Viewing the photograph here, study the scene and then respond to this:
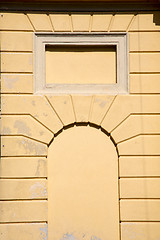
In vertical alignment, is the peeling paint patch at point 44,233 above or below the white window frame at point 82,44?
below

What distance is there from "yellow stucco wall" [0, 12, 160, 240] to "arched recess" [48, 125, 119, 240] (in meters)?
0.14

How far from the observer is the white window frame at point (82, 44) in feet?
23.6

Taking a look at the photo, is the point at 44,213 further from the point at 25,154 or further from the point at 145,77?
the point at 145,77

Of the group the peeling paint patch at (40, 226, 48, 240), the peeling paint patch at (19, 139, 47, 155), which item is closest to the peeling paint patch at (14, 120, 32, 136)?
the peeling paint patch at (19, 139, 47, 155)

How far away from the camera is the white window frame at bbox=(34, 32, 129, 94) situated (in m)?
7.18

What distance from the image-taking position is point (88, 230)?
6.95 meters

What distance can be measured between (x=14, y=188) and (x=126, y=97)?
2.46 metres

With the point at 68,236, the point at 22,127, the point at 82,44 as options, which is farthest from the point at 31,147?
the point at 82,44

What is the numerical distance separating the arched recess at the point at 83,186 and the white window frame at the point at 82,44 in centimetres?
70

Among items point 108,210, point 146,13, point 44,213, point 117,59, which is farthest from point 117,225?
point 146,13

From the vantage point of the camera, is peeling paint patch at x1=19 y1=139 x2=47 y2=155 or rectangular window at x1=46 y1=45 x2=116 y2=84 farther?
rectangular window at x1=46 y1=45 x2=116 y2=84

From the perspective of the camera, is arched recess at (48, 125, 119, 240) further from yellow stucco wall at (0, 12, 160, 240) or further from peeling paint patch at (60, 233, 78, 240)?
yellow stucco wall at (0, 12, 160, 240)

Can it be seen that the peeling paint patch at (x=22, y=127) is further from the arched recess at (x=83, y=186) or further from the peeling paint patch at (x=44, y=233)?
the peeling paint patch at (x=44, y=233)

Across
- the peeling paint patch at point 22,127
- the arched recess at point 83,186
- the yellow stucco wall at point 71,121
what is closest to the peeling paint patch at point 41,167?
the yellow stucco wall at point 71,121
